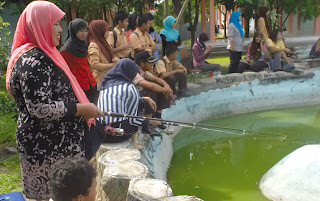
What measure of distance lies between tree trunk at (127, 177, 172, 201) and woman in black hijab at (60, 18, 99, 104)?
1.62 meters

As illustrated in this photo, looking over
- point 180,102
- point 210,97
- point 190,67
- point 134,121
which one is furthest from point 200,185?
point 190,67

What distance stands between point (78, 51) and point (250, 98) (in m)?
3.89

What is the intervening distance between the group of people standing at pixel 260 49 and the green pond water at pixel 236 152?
3.85 ft

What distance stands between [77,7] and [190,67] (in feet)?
17.7

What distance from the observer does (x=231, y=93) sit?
6.92 m

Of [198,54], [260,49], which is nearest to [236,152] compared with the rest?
[198,54]

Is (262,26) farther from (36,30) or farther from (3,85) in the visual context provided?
(36,30)

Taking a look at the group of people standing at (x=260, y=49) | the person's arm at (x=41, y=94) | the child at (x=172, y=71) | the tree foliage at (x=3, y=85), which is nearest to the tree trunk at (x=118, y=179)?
the person's arm at (x=41, y=94)

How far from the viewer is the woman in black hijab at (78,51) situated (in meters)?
3.93

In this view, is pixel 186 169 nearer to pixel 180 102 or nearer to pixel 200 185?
pixel 200 185

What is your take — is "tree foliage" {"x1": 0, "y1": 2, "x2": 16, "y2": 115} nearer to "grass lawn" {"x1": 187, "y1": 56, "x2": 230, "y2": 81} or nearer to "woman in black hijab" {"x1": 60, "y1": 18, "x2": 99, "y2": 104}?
"woman in black hijab" {"x1": 60, "y1": 18, "x2": 99, "y2": 104}

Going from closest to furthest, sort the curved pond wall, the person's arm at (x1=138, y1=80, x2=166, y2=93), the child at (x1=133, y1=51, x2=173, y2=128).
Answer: the person's arm at (x1=138, y1=80, x2=166, y2=93) → the child at (x1=133, y1=51, x2=173, y2=128) → the curved pond wall

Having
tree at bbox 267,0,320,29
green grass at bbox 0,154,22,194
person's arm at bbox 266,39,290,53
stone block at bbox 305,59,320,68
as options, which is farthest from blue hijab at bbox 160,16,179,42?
tree at bbox 267,0,320,29

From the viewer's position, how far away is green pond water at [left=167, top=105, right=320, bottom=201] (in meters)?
4.20
